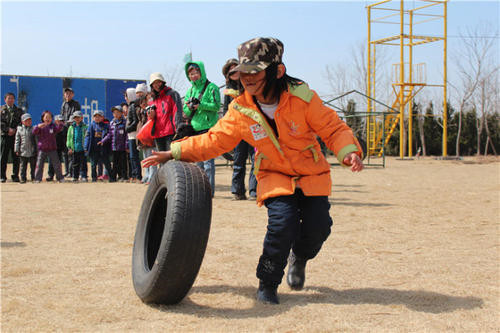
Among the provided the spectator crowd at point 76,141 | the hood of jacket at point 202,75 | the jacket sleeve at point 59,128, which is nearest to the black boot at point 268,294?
the hood of jacket at point 202,75

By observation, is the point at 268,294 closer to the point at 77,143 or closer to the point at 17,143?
the point at 77,143

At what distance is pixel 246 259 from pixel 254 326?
5.43 feet

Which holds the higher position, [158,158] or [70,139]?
[70,139]

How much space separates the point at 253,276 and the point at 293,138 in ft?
3.73

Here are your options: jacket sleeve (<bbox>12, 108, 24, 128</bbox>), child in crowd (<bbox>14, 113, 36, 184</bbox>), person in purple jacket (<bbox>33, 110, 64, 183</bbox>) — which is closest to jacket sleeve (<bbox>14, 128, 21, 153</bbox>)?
child in crowd (<bbox>14, 113, 36, 184</bbox>)

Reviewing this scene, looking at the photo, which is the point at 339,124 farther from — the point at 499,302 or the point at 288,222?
the point at 499,302

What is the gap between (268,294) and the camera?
3311 mm

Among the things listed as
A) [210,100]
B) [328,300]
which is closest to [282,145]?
[328,300]

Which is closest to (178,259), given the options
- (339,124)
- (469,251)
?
(339,124)

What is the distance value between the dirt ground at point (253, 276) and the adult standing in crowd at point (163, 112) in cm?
153

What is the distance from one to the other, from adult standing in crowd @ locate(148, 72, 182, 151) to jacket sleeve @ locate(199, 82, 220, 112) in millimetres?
650

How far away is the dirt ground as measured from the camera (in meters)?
2.92

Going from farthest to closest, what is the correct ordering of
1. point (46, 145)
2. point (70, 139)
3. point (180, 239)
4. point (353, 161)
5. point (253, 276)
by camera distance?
point (70, 139) < point (46, 145) < point (253, 276) < point (353, 161) < point (180, 239)

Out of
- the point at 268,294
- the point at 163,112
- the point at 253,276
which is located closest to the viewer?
the point at 268,294
